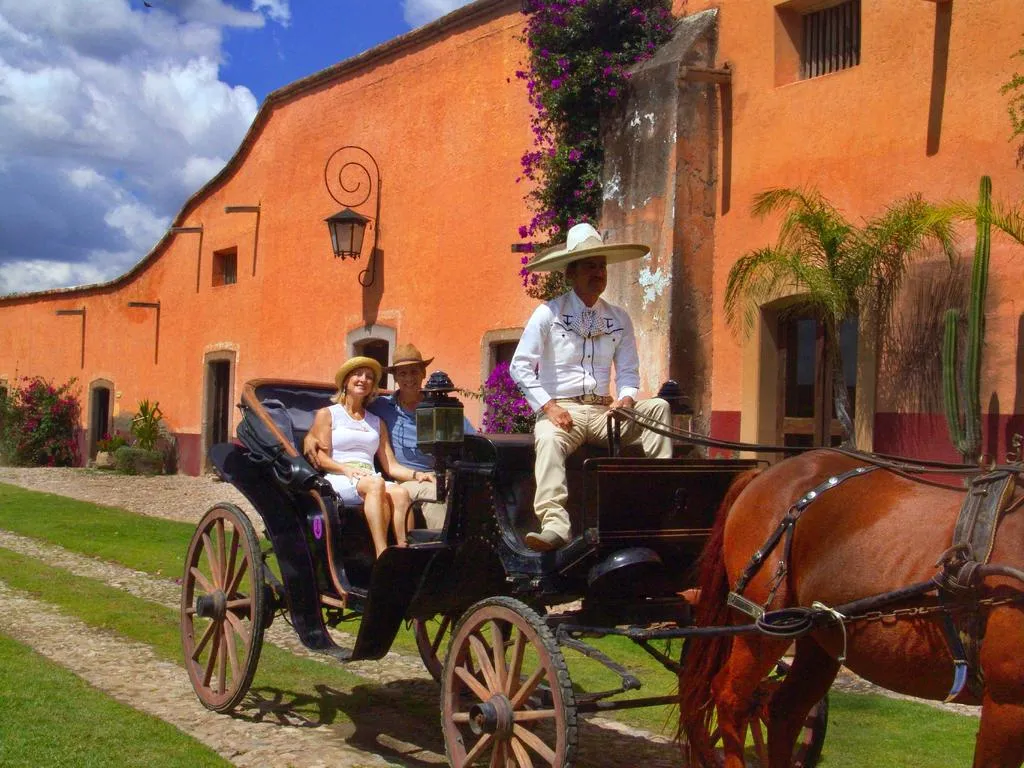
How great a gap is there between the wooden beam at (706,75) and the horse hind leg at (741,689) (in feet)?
23.0

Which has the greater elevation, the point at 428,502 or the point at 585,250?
the point at 585,250

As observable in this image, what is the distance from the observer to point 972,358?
311 inches

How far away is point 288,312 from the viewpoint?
1720cm

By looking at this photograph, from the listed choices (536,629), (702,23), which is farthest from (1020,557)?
(702,23)

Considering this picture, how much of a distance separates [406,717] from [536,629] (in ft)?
6.38

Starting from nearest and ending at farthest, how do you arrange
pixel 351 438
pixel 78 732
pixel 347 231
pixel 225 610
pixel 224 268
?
pixel 78 732, pixel 225 610, pixel 351 438, pixel 347 231, pixel 224 268

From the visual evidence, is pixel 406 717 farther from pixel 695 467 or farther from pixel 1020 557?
pixel 1020 557

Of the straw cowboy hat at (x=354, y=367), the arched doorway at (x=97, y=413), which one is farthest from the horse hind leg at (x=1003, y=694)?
the arched doorway at (x=97, y=413)

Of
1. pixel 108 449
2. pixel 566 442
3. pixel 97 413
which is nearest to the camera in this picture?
pixel 566 442

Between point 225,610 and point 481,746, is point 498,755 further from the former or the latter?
point 225,610

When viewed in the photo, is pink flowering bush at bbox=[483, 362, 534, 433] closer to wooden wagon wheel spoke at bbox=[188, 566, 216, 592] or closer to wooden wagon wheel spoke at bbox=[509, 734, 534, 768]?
wooden wagon wheel spoke at bbox=[188, 566, 216, 592]

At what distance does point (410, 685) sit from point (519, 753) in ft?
7.79

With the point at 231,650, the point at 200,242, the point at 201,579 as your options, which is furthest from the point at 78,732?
the point at 200,242

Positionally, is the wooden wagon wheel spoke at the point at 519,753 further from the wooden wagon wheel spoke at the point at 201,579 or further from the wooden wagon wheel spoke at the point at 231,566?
the wooden wagon wheel spoke at the point at 201,579
